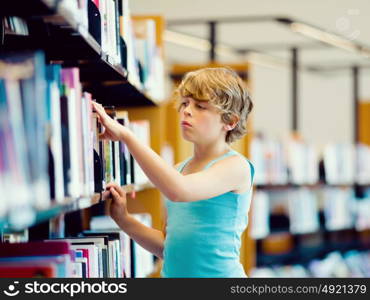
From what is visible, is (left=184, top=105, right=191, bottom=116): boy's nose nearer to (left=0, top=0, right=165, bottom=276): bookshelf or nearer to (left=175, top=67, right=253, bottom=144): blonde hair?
(left=175, top=67, right=253, bottom=144): blonde hair

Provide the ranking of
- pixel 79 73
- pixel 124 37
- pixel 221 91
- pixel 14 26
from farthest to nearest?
1. pixel 124 37
2. pixel 79 73
3. pixel 221 91
4. pixel 14 26

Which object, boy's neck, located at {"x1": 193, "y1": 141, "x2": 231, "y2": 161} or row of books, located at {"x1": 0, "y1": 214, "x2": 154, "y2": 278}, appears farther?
boy's neck, located at {"x1": 193, "y1": 141, "x2": 231, "y2": 161}

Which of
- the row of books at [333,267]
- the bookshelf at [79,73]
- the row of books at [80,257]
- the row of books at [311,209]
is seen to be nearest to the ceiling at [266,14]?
the row of books at [311,209]

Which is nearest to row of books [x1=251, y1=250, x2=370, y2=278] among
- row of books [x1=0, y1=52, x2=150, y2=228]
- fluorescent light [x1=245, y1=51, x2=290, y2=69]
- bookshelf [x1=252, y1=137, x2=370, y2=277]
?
bookshelf [x1=252, y1=137, x2=370, y2=277]

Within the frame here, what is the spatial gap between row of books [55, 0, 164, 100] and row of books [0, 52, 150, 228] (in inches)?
6.0

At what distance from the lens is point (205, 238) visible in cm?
175

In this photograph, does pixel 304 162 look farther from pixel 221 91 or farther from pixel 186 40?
pixel 221 91

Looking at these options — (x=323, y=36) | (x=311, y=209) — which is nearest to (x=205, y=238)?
(x=311, y=209)

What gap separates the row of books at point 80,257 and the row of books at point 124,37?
0.52 m

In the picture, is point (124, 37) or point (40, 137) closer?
point (40, 137)

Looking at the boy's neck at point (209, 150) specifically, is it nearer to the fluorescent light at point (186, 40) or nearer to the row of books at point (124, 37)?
the row of books at point (124, 37)

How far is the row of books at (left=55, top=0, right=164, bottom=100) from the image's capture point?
168 centimetres

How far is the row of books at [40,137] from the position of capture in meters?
1.08

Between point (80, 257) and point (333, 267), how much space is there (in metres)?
4.91
